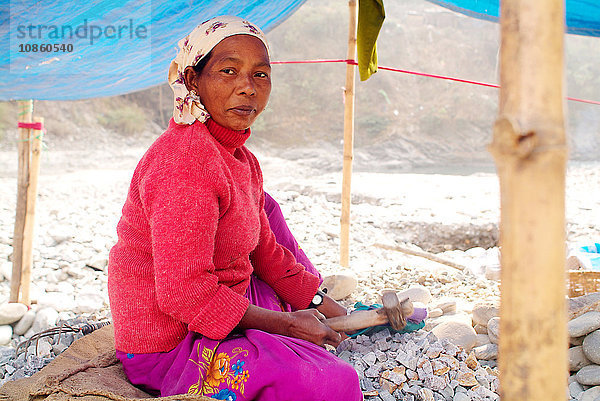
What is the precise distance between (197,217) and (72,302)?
255 cm

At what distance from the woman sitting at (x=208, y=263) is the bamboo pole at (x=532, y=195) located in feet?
2.77

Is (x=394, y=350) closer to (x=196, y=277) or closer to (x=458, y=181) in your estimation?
(x=196, y=277)

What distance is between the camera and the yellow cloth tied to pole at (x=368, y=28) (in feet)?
7.95

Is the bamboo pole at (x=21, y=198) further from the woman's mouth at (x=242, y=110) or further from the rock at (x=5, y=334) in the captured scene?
the woman's mouth at (x=242, y=110)

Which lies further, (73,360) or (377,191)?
(377,191)

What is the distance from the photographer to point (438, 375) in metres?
2.14

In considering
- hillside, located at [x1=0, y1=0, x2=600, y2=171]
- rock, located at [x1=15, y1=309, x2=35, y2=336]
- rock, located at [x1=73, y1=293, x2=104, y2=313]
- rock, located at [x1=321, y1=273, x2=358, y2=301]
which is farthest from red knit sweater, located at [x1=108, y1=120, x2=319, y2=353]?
hillside, located at [x1=0, y1=0, x2=600, y2=171]

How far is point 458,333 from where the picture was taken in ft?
8.31

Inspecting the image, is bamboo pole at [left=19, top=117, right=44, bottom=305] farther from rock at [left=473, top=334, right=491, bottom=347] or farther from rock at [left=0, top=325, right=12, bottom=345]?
rock at [left=473, top=334, right=491, bottom=347]

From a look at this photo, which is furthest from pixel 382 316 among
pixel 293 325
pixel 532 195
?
pixel 532 195

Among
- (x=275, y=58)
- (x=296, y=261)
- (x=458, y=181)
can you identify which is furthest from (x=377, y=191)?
(x=275, y=58)

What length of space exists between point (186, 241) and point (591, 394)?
1.73 m

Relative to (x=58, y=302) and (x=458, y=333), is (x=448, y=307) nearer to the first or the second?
(x=458, y=333)

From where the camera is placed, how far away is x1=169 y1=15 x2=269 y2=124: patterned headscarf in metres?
1.76
